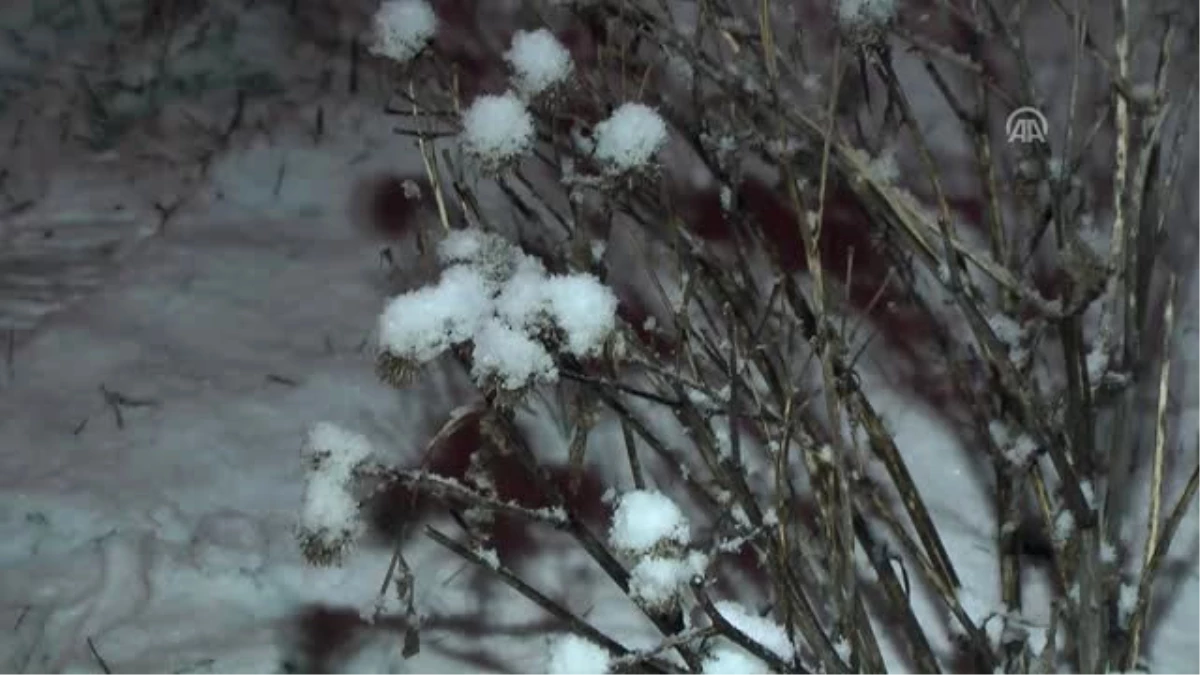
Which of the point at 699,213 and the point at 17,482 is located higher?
the point at 699,213

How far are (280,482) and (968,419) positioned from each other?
152 centimetres

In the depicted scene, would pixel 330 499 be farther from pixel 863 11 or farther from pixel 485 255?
pixel 863 11

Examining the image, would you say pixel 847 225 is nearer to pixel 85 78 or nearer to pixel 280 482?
pixel 280 482

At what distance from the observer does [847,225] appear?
4188 millimetres

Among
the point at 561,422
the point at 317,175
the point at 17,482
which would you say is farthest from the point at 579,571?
the point at 317,175

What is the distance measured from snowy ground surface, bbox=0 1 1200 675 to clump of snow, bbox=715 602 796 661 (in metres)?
0.86

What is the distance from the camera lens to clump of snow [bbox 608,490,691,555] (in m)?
2.23

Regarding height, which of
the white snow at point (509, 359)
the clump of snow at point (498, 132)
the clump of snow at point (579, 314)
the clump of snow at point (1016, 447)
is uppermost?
the clump of snow at point (1016, 447)

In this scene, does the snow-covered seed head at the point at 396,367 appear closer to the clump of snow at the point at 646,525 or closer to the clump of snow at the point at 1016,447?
the clump of snow at the point at 646,525

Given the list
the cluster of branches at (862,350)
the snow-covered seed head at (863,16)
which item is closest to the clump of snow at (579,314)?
the cluster of branches at (862,350)

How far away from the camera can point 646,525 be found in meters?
2.25

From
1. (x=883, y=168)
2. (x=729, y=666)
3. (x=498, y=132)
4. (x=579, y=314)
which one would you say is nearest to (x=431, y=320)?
(x=579, y=314)

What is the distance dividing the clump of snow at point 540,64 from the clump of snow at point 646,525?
1.97 feet

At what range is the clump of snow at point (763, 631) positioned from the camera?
2.53m
